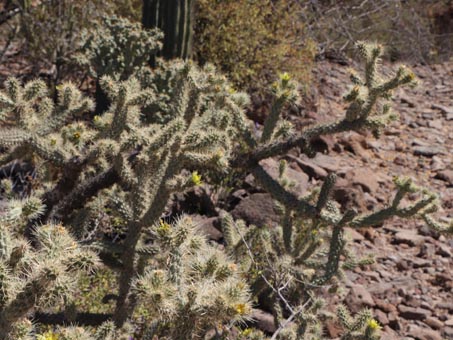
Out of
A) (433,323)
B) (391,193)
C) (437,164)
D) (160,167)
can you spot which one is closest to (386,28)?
(437,164)

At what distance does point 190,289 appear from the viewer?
223 cm

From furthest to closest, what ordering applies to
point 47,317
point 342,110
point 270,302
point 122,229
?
1. point 342,110
2. point 122,229
3. point 270,302
4. point 47,317

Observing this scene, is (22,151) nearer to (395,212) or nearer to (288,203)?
(288,203)

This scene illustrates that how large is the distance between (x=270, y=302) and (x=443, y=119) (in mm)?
6110

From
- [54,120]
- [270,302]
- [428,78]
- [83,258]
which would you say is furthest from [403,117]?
[83,258]

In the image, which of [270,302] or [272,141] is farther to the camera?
[270,302]

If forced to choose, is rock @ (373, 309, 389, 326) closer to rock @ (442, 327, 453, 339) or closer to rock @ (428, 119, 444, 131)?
rock @ (442, 327, 453, 339)

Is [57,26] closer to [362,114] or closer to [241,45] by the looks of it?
[241,45]

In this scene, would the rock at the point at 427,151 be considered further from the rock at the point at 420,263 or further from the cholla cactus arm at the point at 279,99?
the cholla cactus arm at the point at 279,99

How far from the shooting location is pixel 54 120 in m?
3.92

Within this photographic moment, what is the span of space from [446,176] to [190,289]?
253 inches

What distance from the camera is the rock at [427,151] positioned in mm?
8656

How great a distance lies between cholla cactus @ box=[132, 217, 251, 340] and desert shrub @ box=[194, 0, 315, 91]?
542cm

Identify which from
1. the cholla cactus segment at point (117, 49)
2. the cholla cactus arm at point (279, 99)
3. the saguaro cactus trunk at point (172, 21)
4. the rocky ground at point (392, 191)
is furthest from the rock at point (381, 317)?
the saguaro cactus trunk at point (172, 21)
